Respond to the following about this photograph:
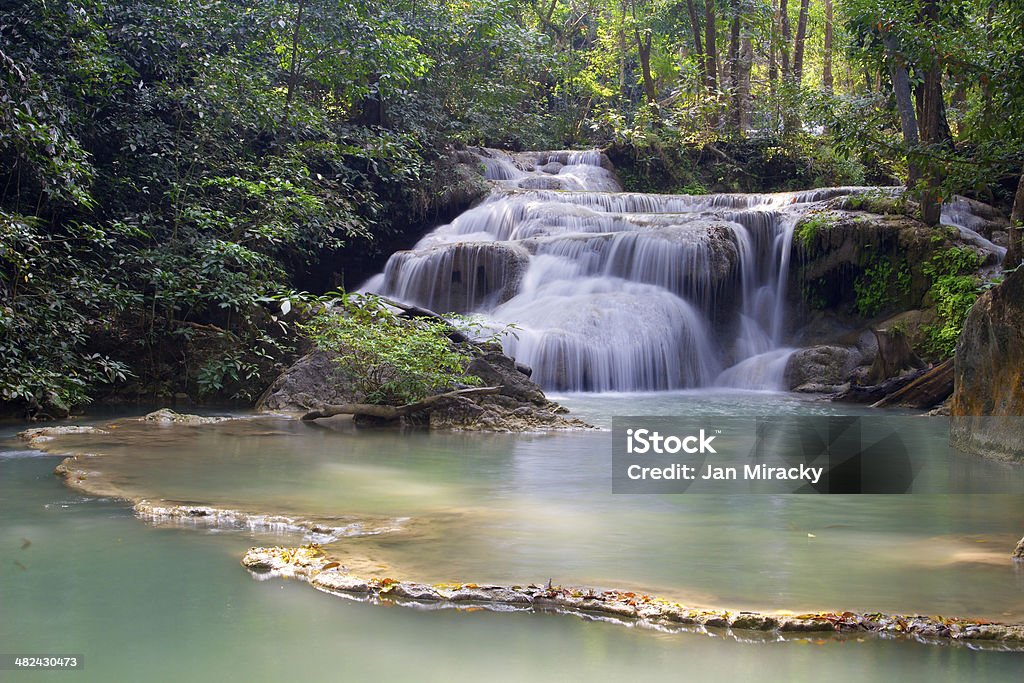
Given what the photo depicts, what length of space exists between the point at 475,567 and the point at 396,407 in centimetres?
495

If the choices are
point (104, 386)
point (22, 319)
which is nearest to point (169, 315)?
point (104, 386)

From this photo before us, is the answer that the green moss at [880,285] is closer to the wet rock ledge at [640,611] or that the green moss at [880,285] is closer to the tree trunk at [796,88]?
the tree trunk at [796,88]

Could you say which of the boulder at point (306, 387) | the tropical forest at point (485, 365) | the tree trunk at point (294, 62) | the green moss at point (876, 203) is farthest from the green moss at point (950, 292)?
the tree trunk at point (294, 62)

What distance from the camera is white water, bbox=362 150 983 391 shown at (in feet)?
42.7

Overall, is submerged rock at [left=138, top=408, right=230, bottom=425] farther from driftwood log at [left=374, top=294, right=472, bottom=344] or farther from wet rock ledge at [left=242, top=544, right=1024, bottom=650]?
wet rock ledge at [left=242, top=544, right=1024, bottom=650]

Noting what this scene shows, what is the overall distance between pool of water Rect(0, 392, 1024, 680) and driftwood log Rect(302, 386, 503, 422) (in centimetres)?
204

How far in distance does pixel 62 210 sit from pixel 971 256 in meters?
12.4

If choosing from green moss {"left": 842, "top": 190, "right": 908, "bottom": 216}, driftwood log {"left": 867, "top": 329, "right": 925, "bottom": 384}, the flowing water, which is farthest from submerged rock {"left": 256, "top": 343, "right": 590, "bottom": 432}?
green moss {"left": 842, "top": 190, "right": 908, "bottom": 216}

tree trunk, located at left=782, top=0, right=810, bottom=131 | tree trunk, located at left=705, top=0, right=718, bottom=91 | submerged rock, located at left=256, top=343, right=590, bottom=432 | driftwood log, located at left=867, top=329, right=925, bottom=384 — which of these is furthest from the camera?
tree trunk, located at left=705, top=0, right=718, bottom=91

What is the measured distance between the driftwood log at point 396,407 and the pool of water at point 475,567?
204 cm

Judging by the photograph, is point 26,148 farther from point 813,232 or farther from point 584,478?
Answer: point 813,232

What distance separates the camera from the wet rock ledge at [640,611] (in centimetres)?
256

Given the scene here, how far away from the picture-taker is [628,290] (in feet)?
46.5

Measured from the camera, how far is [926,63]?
8844 millimetres
